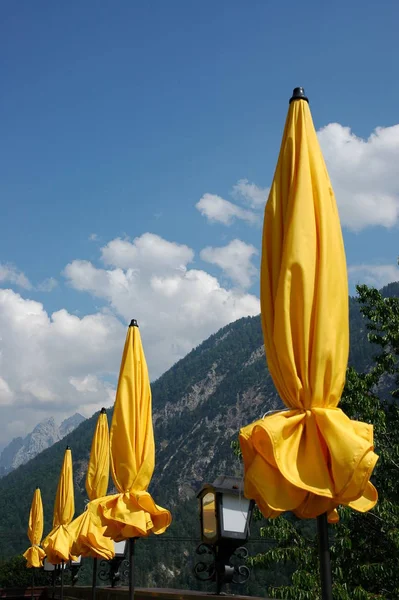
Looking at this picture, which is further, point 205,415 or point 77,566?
point 205,415

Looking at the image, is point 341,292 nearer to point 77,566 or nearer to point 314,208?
point 314,208

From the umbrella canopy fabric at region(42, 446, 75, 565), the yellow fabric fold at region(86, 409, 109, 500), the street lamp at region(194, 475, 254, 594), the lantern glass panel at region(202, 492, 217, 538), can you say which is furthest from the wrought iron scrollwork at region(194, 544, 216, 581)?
the umbrella canopy fabric at region(42, 446, 75, 565)

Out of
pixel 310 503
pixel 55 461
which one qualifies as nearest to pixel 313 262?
pixel 310 503

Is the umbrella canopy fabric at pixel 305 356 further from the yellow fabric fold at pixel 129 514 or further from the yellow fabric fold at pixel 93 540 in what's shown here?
the yellow fabric fold at pixel 93 540

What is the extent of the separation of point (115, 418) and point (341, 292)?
136 inches

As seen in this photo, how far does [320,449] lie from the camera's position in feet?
8.08

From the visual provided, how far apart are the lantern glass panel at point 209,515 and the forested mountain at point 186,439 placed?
5578cm

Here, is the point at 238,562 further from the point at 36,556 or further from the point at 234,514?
the point at 36,556

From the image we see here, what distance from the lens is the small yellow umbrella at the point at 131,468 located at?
17.7 feet

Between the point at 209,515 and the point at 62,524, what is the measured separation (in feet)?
19.8

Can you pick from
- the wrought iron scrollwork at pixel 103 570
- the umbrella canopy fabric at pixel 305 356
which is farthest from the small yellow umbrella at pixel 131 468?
the wrought iron scrollwork at pixel 103 570

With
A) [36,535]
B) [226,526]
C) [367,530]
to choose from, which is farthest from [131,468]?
[36,535]

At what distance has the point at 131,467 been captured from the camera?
545 centimetres

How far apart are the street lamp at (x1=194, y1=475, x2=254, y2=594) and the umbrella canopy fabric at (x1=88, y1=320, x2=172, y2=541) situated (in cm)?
85
